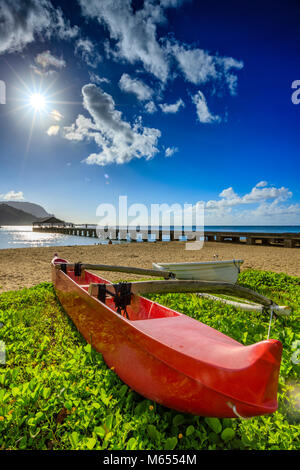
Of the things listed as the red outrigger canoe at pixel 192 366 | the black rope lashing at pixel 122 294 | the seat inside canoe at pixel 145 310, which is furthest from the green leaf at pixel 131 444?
the black rope lashing at pixel 122 294

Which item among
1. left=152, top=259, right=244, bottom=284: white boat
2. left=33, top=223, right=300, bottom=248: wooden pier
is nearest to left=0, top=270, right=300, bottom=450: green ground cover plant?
left=152, top=259, right=244, bottom=284: white boat

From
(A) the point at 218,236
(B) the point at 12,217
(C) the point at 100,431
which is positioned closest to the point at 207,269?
(C) the point at 100,431

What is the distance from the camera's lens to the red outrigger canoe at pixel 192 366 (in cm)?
165

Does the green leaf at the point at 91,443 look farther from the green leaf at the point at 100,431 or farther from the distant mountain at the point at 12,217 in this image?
the distant mountain at the point at 12,217

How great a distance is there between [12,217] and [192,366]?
20169 centimetres

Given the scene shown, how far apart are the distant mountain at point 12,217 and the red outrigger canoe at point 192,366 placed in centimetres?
18531

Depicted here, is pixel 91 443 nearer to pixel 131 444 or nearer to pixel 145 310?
pixel 131 444

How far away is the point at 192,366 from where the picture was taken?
172 centimetres

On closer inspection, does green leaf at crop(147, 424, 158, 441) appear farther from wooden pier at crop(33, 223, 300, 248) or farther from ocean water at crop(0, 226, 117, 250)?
ocean water at crop(0, 226, 117, 250)

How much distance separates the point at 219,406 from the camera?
1.71 m

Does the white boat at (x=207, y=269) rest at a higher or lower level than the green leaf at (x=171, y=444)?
higher

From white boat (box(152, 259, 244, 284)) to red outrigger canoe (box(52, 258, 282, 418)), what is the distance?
4053 millimetres

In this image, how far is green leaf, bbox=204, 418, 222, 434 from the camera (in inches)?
75.7

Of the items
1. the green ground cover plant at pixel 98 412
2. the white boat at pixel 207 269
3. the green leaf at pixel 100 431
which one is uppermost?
the white boat at pixel 207 269
